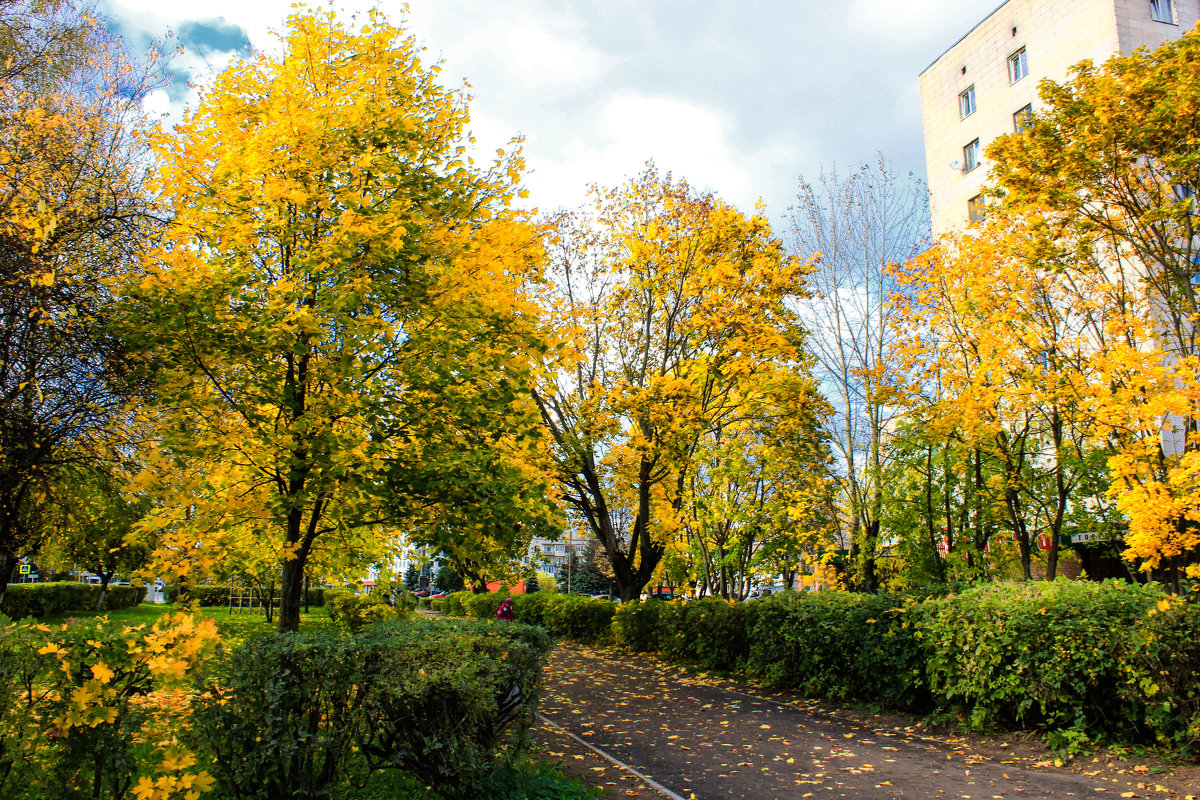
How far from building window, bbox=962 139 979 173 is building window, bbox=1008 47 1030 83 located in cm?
220

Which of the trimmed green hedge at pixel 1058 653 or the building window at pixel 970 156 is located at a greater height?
the building window at pixel 970 156

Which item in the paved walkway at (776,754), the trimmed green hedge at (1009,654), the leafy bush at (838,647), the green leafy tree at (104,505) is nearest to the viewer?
the paved walkway at (776,754)

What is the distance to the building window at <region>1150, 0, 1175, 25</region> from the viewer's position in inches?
805

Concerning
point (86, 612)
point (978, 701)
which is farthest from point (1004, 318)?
point (86, 612)

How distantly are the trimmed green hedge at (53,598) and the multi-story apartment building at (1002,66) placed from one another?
2866 centimetres

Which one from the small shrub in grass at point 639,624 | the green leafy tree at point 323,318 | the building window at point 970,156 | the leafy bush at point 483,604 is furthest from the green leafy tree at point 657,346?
the building window at point 970,156

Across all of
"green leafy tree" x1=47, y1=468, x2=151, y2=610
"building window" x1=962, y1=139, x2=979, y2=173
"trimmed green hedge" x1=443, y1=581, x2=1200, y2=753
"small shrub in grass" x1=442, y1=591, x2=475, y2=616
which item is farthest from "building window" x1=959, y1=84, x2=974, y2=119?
"green leafy tree" x1=47, y1=468, x2=151, y2=610

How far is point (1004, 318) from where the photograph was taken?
11.6 m

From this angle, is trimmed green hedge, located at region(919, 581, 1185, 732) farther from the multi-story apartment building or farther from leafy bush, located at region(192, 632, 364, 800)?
the multi-story apartment building

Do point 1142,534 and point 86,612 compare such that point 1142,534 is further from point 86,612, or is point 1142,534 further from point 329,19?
point 86,612

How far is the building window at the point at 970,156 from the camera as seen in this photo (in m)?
25.0

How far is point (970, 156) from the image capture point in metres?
25.2

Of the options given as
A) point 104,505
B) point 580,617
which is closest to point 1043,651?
point 104,505

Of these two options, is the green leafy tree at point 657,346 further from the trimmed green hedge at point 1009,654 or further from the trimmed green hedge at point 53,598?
the trimmed green hedge at point 53,598
